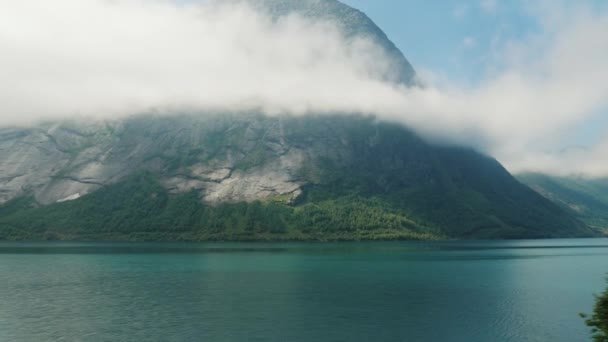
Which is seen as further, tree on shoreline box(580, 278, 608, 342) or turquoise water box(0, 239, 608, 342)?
turquoise water box(0, 239, 608, 342)

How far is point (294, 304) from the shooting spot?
306 feet

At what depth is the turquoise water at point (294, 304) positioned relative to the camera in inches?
2820

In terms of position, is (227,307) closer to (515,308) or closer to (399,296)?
(399,296)

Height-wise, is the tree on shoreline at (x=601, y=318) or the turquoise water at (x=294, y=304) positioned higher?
the tree on shoreline at (x=601, y=318)

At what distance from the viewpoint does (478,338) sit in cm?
7000

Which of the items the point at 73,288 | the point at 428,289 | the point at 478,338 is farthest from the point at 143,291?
the point at 478,338

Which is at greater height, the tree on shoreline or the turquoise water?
the tree on shoreline

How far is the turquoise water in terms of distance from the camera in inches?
2820

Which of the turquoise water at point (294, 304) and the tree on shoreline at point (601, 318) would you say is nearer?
the tree on shoreline at point (601, 318)

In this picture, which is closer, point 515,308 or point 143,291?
point 515,308

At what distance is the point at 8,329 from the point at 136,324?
59.4 ft

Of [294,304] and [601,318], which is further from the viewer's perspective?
[294,304]

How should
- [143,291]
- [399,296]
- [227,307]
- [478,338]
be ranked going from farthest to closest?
[143,291] < [399,296] < [227,307] < [478,338]

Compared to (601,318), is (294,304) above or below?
below
